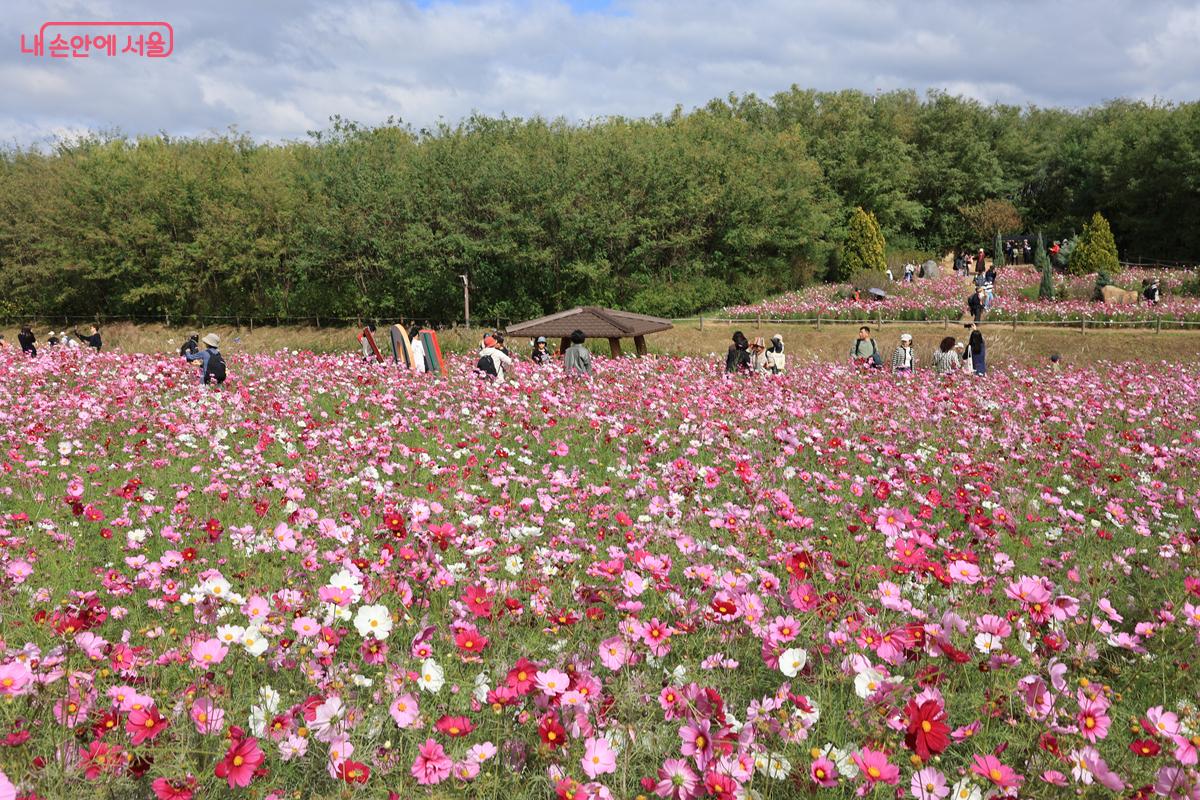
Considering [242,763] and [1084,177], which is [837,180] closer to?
[1084,177]

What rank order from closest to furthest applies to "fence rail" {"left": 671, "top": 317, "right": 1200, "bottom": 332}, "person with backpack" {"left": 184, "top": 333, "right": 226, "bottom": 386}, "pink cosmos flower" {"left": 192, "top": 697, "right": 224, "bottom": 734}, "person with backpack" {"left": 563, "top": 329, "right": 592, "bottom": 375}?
"pink cosmos flower" {"left": 192, "top": 697, "right": 224, "bottom": 734} → "person with backpack" {"left": 184, "top": 333, "right": 226, "bottom": 386} → "person with backpack" {"left": 563, "top": 329, "right": 592, "bottom": 375} → "fence rail" {"left": 671, "top": 317, "right": 1200, "bottom": 332}

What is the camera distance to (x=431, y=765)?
2.27 metres

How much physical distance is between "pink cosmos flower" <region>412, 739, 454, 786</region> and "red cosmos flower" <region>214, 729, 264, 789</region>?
0.42m

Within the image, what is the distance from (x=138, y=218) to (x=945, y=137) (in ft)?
161

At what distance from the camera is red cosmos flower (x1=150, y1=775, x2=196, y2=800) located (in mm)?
2070

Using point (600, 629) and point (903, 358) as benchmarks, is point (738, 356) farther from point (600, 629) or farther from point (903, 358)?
point (600, 629)

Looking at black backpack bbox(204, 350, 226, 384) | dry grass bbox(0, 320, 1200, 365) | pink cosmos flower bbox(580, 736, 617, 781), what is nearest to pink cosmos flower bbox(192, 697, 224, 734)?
pink cosmos flower bbox(580, 736, 617, 781)

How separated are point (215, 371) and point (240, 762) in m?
10.0

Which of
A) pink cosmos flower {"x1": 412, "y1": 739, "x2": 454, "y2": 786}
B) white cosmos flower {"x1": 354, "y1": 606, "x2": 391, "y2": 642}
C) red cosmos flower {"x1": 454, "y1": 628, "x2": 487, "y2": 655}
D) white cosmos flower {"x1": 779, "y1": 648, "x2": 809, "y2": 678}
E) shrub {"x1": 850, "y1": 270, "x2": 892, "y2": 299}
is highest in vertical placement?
shrub {"x1": 850, "y1": 270, "x2": 892, "y2": 299}

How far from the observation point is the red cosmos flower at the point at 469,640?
2711 millimetres

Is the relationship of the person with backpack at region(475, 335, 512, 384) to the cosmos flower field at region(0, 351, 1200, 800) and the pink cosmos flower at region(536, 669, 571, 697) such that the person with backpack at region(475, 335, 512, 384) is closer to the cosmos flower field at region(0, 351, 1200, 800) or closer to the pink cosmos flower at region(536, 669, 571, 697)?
the cosmos flower field at region(0, 351, 1200, 800)

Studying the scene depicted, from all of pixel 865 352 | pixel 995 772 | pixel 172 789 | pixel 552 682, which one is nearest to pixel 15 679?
pixel 172 789

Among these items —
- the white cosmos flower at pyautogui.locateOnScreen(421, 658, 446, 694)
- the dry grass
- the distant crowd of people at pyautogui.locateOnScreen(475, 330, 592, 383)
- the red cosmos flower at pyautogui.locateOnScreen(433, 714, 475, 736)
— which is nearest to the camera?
the red cosmos flower at pyautogui.locateOnScreen(433, 714, 475, 736)

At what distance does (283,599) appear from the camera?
3.14m
